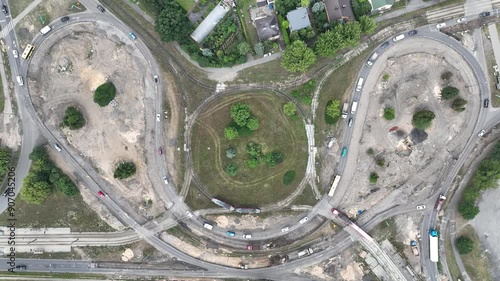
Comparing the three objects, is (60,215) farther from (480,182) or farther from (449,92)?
(480,182)

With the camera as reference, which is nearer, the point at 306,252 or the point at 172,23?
the point at 172,23

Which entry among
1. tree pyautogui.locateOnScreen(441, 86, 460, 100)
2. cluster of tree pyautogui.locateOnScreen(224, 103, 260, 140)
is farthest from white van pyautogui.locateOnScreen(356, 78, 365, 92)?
cluster of tree pyautogui.locateOnScreen(224, 103, 260, 140)

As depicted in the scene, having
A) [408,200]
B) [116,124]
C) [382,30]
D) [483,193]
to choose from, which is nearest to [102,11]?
[116,124]

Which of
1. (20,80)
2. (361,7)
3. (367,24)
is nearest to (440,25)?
(367,24)

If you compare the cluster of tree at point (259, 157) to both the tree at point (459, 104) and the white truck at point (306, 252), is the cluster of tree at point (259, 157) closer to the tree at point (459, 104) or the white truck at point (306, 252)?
the white truck at point (306, 252)

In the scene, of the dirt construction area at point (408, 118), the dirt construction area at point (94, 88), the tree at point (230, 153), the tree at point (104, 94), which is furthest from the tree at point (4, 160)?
the dirt construction area at point (408, 118)

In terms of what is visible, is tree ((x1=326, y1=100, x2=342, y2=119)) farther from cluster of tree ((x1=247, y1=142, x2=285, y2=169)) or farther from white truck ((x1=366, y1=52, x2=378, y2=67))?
cluster of tree ((x1=247, y1=142, x2=285, y2=169))

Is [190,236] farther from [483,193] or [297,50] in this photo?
[483,193]
